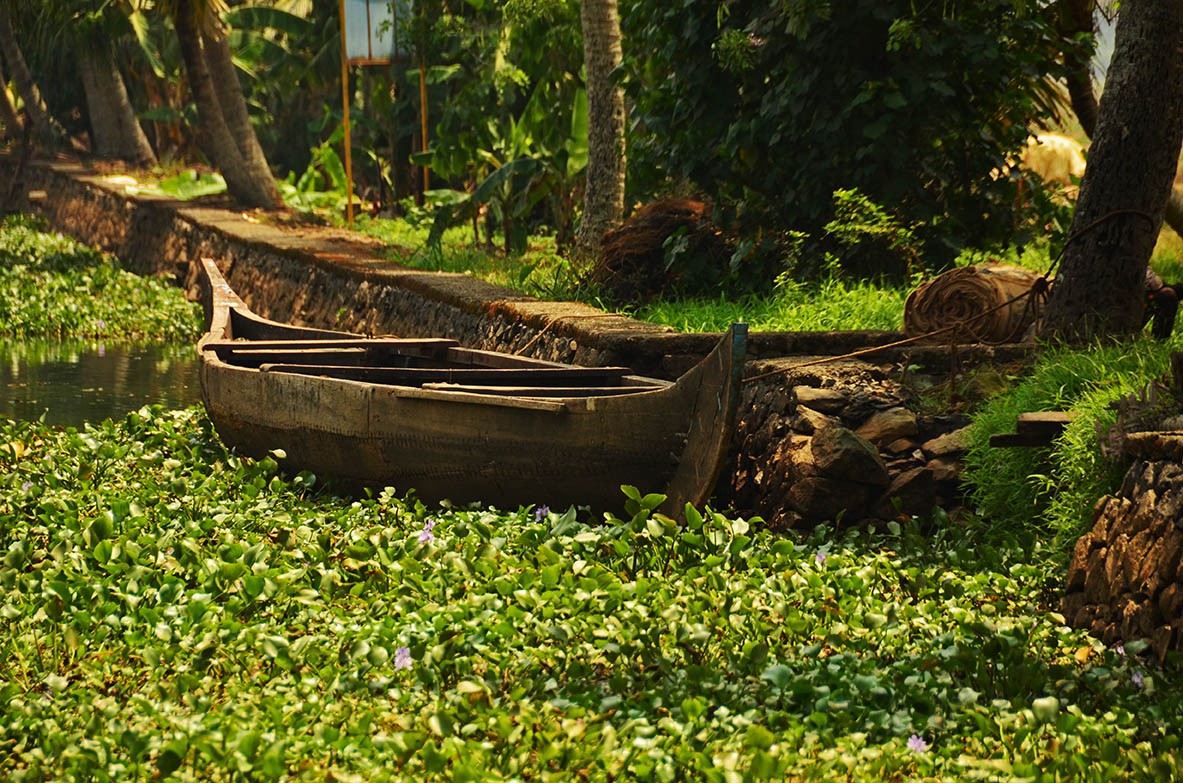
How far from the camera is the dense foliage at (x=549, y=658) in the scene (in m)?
3.96

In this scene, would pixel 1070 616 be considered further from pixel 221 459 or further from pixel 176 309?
pixel 176 309

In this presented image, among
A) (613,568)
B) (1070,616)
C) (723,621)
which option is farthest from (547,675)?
(1070,616)

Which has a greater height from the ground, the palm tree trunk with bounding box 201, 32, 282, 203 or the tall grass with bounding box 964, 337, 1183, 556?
the palm tree trunk with bounding box 201, 32, 282, 203

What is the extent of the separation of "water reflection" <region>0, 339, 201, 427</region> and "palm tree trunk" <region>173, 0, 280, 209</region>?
17.7ft

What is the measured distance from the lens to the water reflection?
11.3m

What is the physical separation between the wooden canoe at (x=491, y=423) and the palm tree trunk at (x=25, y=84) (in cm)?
1945

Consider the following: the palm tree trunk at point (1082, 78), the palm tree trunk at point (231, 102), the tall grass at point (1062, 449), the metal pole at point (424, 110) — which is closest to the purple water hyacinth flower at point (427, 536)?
the tall grass at point (1062, 449)

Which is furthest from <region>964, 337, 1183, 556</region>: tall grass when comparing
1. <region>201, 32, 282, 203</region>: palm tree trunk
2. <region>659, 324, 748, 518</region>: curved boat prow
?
<region>201, 32, 282, 203</region>: palm tree trunk

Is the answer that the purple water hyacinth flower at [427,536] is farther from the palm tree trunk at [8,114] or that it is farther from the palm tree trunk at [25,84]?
the palm tree trunk at [8,114]

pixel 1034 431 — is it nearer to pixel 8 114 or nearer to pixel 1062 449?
pixel 1062 449

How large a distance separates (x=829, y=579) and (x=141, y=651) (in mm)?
2413

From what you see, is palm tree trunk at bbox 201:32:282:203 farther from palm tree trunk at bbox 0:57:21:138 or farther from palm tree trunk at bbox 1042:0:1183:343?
palm tree trunk at bbox 1042:0:1183:343

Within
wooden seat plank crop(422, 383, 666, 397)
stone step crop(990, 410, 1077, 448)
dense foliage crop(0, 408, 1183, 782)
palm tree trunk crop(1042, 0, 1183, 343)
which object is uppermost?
palm tree trunk crop(1042, 0, 1183, 343)

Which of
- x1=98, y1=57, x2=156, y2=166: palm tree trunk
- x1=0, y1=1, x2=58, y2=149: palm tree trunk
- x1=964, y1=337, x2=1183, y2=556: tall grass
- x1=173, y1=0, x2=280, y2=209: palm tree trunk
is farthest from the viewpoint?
x1=98, y1=57, x2=156, y2=166: palm tree trunk
